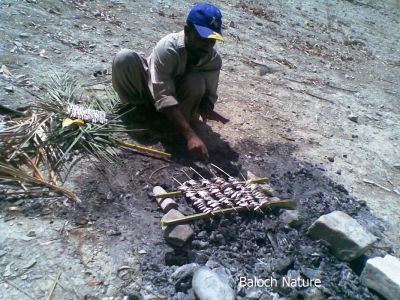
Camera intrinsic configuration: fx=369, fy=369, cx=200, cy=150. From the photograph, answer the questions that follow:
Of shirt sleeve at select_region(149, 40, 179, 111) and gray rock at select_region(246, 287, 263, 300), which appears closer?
gray rock at select_region(246, 287, 263, 300)

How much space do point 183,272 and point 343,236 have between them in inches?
43.1

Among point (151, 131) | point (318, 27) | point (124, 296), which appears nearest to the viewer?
point (124, 296)

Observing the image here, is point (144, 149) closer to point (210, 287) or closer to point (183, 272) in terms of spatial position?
point (183, 272)

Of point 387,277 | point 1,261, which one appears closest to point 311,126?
point 387,277

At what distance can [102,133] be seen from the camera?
3.13 metres

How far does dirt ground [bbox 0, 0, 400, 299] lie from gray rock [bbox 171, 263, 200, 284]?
143mm

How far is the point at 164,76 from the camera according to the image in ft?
10.1

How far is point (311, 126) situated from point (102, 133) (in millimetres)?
2463

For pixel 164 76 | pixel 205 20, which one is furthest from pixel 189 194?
pixel 205 20

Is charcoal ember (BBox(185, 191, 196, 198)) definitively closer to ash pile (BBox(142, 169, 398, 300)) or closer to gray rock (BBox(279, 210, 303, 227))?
ash pile (BBox(142, 169, 398, 300))

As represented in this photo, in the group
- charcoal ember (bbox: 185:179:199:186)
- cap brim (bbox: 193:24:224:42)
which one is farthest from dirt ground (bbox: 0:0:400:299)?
cap brim (bbox: 193:24:224:42)

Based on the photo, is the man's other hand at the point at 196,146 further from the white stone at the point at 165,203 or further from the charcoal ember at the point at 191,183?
the white stone at the point at 165,203

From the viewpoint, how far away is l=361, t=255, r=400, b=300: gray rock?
88.1 inches

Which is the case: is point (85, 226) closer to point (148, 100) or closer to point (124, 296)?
point (124, 296)
